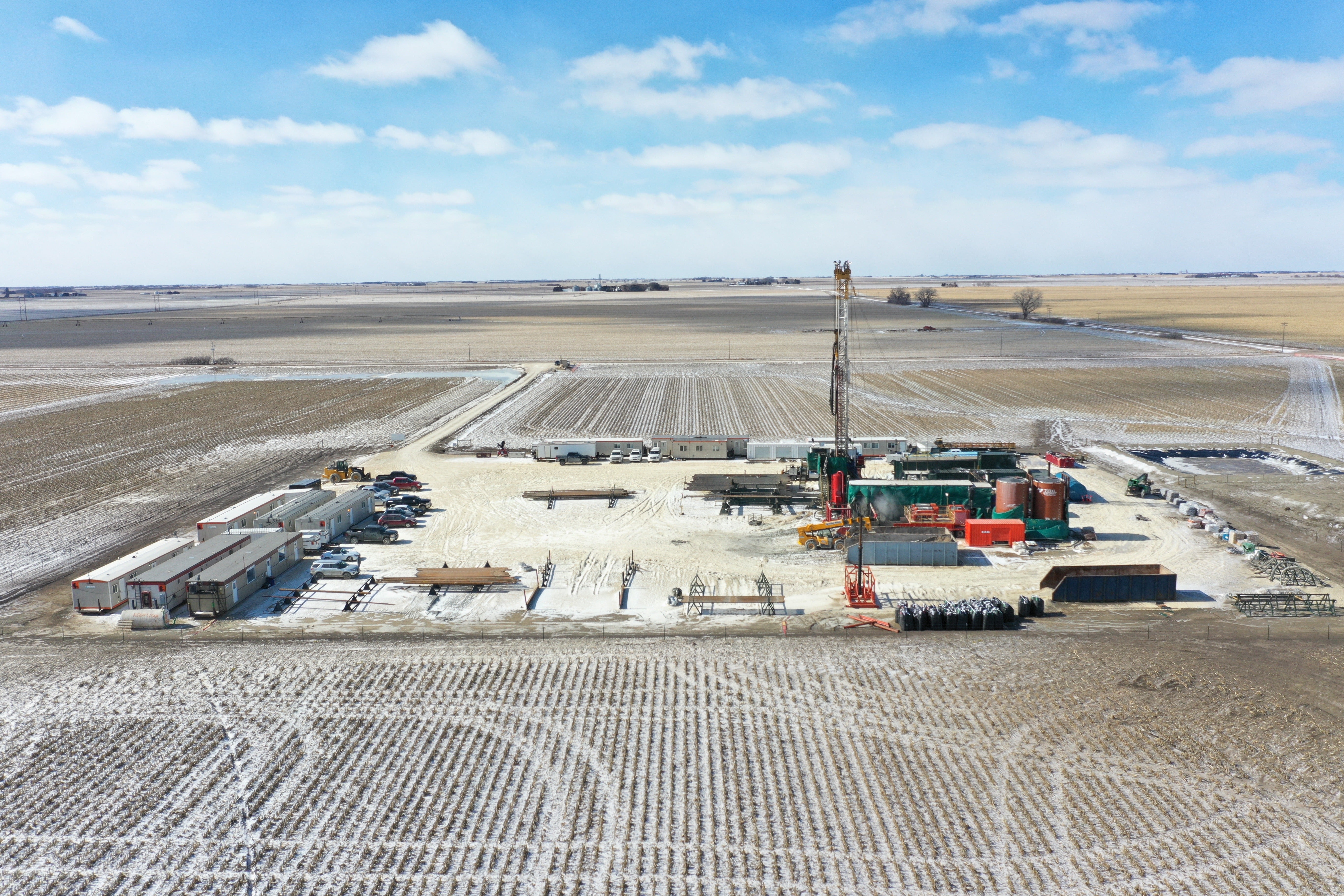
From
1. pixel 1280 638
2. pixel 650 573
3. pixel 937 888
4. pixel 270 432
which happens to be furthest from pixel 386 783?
pixel 270 432

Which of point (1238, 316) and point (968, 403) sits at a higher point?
point (1238, 316)

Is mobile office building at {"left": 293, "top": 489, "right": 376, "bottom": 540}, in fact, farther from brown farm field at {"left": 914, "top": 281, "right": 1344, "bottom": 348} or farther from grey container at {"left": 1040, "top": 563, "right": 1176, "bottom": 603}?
brown farm field at {"left": 914, "top": 281, "right": 1344, "bottom": 348}

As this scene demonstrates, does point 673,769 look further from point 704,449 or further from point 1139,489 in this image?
point 1139,489

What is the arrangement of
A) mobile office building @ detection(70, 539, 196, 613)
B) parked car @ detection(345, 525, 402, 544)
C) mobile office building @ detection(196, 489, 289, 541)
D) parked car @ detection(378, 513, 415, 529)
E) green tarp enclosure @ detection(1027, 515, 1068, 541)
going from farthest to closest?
parked car @ detection(378, 513, 415, 529), parked car @ detection(345, 525, 402, 544), mobile office building @ detection(196, 489, 289, 541), green tarp enclosure @ detection(1027, 515, 1068, 541), mobile office building @ detection(70, 539, 196, 613)

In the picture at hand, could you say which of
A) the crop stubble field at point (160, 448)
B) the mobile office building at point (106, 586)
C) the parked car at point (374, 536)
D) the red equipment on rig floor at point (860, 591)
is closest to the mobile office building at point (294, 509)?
the parked car at point (374, 536)

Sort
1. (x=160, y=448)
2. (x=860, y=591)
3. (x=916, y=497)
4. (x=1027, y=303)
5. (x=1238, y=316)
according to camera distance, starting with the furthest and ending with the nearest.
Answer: (x=1027, y=303)
(x=1238, y=316)
(x=160, y=448)
(x=916, y=497)
(x=860, y=591)

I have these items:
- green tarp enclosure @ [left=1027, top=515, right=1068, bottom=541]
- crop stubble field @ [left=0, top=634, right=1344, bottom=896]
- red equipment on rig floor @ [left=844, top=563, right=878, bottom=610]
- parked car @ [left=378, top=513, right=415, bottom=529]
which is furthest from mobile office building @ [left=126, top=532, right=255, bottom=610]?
green tarp enclosure @ [left=1027, top=515, right=1068, bottom=541]

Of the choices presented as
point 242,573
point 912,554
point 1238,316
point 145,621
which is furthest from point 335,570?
point 1238,316

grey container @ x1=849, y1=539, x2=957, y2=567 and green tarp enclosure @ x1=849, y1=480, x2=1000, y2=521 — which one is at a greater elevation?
green tarp enclosure @ x1=849, y1=480, x2=1000, y2=521
